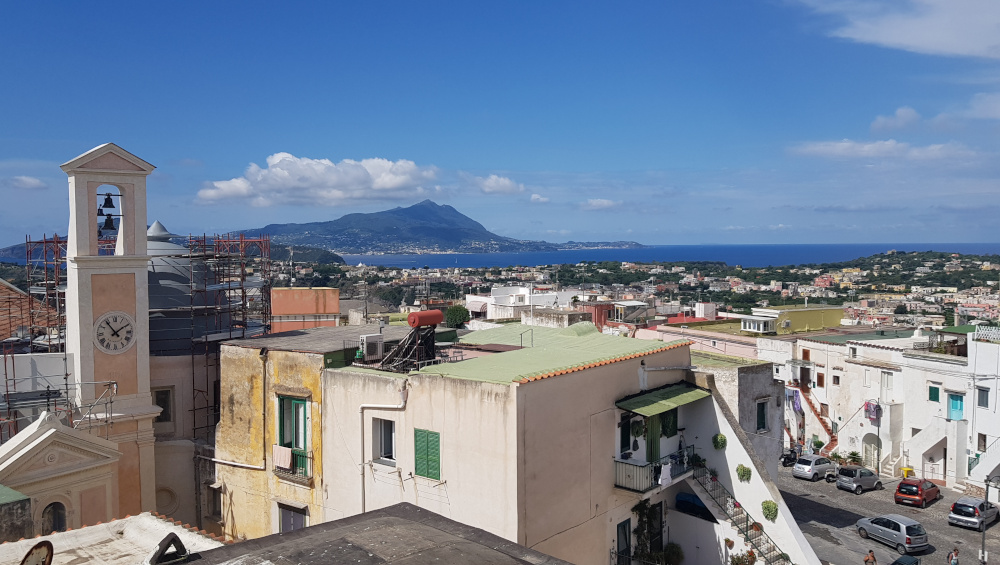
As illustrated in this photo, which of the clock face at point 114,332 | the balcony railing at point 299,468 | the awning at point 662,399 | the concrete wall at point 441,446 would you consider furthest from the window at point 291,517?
the awning at point 662,399

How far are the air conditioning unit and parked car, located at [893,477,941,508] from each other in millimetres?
28283

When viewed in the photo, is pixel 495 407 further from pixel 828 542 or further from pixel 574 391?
pixel 828 542

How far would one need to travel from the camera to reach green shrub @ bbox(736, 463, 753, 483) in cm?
2067

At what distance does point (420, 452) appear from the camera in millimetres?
17250

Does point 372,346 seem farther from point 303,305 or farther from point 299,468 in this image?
point 303,305

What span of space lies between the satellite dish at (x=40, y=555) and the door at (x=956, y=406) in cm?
4099

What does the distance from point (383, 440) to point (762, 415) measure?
45.9ft

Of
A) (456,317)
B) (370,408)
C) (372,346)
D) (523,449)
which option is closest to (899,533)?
(523,449)

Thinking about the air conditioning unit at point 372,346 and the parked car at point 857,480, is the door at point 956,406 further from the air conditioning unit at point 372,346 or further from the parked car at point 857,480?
the air conditioning unit at point 372,346

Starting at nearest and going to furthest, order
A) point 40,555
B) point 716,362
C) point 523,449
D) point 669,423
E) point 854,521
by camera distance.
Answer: point 40,555 < point 523,449 < point 669,423 < point 716,362 < point 854,521

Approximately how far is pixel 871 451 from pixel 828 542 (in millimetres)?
15027

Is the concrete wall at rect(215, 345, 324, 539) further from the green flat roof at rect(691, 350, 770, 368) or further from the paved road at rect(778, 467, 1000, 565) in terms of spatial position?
the paved road at rect(778, 467, 1000, 565)

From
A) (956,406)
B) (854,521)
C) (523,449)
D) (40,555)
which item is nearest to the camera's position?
(40,555)

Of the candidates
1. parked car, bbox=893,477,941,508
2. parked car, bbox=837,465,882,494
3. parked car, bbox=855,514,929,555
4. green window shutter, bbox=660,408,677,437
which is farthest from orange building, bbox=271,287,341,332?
parked car, bbox=893,477,941,508
